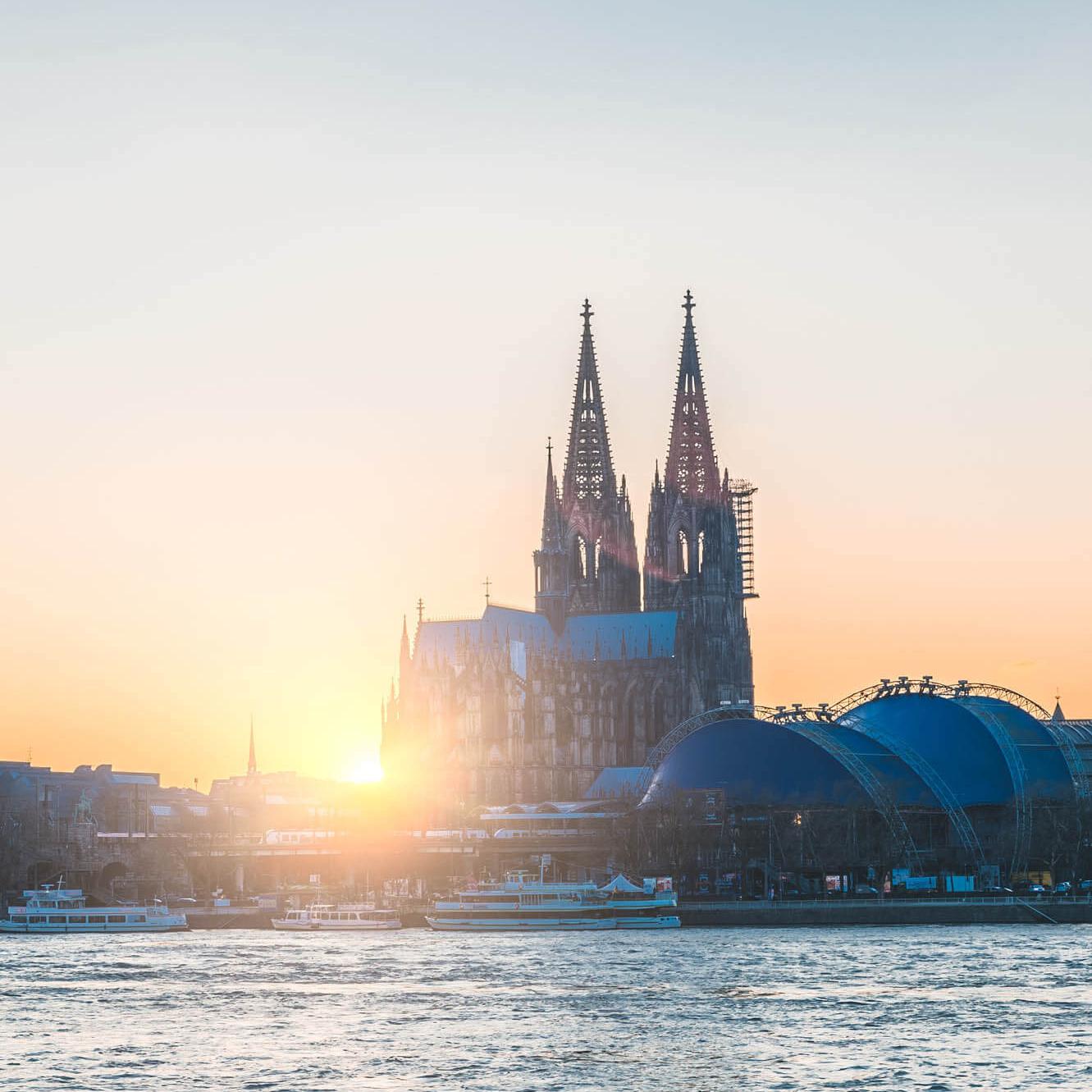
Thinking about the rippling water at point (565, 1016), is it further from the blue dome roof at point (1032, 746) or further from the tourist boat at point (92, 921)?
the blue dome roof at point (1032, 746)

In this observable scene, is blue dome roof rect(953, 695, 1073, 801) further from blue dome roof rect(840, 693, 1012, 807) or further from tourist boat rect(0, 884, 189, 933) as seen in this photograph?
tourist boat rect(0, 884, 189, 933)

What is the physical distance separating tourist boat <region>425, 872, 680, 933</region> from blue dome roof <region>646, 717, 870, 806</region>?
19.1 metres

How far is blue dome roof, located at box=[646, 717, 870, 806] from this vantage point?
165625mm

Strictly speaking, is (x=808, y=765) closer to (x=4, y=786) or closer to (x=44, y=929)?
(x=44, y=929)

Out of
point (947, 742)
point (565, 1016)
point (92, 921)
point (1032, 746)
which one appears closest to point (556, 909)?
point (92, 921)

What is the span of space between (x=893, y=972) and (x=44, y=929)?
6739 cm

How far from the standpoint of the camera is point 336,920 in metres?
150

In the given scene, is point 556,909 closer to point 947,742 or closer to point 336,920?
point 336,920

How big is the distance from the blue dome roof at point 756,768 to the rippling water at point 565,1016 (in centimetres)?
3721

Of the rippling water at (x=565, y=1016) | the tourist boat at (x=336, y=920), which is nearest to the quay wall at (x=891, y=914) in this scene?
the rippling water at (x=565, y=1016)

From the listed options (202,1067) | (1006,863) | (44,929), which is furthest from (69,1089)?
(1006,863)

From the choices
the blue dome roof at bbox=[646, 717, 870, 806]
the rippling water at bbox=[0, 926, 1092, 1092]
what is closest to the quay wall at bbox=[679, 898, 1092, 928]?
the rippling water at bbox=[0, 926, 1092, 1092]

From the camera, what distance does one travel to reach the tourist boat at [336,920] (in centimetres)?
14862

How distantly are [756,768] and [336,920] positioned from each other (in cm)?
3506
